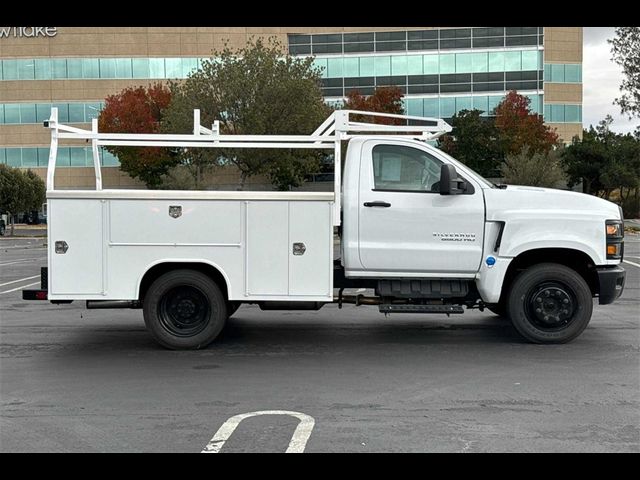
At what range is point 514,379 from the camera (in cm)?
687

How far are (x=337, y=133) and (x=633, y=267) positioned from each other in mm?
14188

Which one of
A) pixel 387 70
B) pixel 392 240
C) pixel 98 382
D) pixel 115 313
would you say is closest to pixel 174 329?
pixel 98 382

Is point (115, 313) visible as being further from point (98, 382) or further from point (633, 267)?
point (633, 267)

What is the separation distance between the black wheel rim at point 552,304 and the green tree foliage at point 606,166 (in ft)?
168

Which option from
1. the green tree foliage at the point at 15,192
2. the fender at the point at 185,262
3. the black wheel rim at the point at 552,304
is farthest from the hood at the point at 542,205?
the green tree foliage at the point at 15,192

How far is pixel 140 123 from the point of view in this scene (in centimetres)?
5634

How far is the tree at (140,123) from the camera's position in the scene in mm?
56094

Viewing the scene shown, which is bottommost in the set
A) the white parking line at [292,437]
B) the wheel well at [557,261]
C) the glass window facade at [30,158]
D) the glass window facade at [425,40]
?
the white parking line at [292,437]

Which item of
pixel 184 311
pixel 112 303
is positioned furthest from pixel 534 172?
pixel 112 303

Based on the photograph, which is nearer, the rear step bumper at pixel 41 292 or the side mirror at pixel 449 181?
the side mirror at pixel 449 181

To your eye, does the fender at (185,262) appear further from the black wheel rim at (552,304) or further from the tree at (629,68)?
the tree at (629,68)

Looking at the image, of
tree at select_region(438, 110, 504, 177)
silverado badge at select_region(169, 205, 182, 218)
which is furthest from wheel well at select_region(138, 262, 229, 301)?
tree at select_region(438, 110, 504, 177)

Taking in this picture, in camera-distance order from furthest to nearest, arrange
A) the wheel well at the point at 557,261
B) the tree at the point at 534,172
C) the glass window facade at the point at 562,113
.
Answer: the glass window facade at the point at 562,113 < the tree at the point at 534,172 < the wheel well at the point at 557,261

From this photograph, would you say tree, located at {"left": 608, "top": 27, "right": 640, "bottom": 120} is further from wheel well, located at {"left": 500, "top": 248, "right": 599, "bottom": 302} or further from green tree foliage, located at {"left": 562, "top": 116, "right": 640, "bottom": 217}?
wheel well, located at {"left": 500, "top": 248, "right": 599, "bottom": 302}
